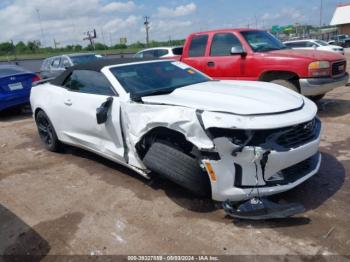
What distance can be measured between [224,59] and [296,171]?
4231 mm

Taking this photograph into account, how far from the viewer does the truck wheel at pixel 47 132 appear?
5191 mm

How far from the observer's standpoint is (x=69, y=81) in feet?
15.9

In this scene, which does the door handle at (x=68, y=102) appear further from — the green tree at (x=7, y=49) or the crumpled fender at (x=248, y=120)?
the green tree at (x=7, y=49)

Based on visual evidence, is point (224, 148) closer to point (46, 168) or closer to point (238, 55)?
point (46, 168)

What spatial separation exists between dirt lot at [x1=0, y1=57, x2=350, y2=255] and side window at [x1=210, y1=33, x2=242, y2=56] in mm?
3061

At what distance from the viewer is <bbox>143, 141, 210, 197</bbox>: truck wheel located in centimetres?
300

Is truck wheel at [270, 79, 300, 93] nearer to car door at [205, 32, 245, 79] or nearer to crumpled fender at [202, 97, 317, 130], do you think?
car door at [205, 32, 245, 79]

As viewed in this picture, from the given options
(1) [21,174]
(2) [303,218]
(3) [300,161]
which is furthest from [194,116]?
(1) [21,174]

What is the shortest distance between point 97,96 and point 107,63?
55cm

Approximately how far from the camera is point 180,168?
3.03 metres

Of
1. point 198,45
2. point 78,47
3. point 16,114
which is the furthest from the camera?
point 78,47

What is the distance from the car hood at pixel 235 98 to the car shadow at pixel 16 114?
657 centimetres

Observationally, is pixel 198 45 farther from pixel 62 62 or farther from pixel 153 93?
pixel 62 62

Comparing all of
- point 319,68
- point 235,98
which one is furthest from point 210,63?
point 235,98
